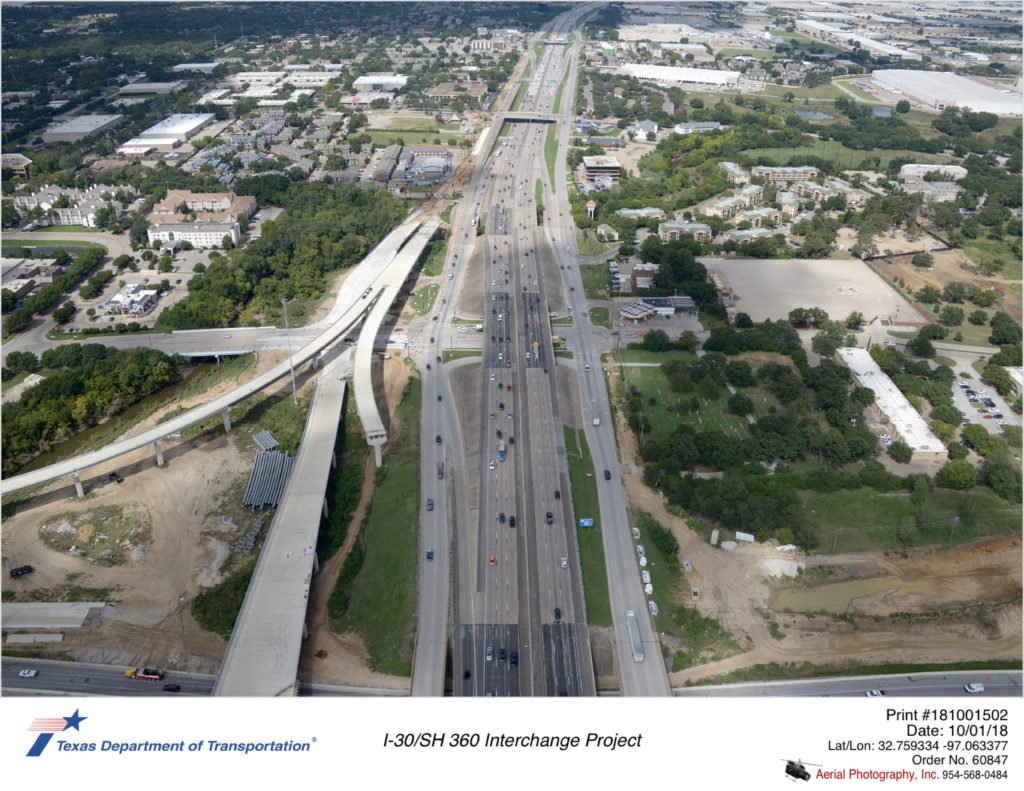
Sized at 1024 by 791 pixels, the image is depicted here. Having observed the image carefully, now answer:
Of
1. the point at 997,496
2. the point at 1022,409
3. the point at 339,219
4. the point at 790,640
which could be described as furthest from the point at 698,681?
the point at 339,219

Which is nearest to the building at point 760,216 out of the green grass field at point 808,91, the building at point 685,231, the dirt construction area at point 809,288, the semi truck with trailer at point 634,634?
the building at point 685,231

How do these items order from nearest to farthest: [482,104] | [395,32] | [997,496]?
[997,496] < [482,104] < [395,32]

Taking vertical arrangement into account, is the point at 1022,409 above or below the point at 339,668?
below

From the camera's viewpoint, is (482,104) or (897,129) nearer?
(897,129)

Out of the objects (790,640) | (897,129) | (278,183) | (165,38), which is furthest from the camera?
(165,38)

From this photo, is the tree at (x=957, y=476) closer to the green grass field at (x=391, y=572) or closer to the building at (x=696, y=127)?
the green grass field at (x=391, y=572)

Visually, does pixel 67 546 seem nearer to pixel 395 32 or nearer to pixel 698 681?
pixel 698 681
